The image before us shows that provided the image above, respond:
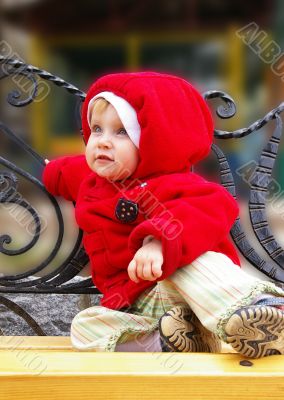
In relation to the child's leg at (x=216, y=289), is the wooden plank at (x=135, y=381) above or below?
below

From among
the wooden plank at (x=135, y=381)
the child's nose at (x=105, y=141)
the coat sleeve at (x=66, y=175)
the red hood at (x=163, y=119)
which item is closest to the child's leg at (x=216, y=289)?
the wooden plank at (x=135, y=381)

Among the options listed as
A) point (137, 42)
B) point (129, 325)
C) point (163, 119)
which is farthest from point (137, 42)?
point (129, 325)

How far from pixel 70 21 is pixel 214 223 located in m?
6.25

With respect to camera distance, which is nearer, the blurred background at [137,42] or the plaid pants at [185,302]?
the plaid pants at [185,302]

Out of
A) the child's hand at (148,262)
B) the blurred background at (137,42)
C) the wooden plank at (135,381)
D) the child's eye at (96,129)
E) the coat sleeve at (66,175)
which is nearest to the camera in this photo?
the wooden plank at (135,381)

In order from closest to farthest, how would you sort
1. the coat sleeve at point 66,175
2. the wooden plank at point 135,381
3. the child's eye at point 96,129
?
the wooden plank at point 135,381
the child's eye at point 96,129
the coat sleeve at point 66,175

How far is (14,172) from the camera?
212 centimetres

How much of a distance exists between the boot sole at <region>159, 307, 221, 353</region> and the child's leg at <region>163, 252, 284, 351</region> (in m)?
0.04

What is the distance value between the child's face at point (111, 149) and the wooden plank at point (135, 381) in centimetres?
51

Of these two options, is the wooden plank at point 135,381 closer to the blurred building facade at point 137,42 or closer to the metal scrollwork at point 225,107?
the metal scrollwork at point 225,107

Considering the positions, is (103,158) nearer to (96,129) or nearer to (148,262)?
(96,129)

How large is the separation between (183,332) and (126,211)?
12.8 inches

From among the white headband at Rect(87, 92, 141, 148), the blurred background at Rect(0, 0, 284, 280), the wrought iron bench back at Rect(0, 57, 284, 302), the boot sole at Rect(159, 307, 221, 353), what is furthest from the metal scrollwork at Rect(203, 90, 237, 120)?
the blurred background at Rect(0, 0, 284, 280)

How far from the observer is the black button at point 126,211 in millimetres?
1739
